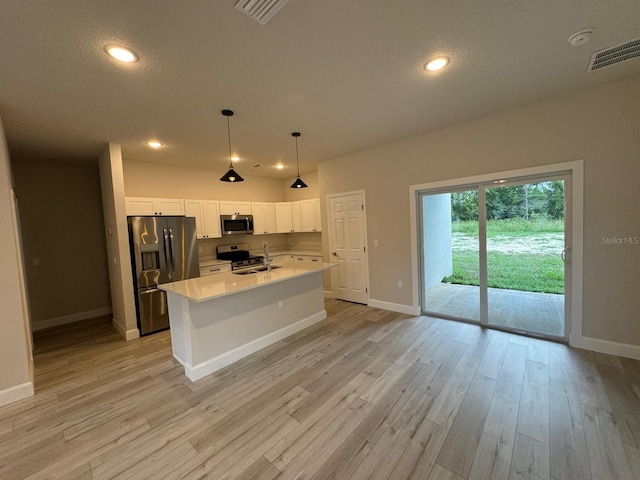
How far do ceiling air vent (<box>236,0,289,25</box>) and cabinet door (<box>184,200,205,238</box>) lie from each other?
3.93m

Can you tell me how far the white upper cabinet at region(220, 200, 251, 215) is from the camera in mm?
5391

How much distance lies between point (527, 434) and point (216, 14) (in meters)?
3.45

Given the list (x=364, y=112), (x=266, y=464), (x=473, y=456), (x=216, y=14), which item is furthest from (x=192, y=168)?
(x=473, y=456)

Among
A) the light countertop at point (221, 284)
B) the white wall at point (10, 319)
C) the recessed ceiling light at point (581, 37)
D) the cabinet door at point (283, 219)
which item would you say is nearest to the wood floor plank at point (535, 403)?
the light countertop at point (221, 284)

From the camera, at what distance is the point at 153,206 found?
4434 mm

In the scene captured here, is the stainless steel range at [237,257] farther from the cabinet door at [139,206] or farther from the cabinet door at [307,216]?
the cabinet door at [139,206]

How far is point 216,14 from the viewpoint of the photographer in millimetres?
1578

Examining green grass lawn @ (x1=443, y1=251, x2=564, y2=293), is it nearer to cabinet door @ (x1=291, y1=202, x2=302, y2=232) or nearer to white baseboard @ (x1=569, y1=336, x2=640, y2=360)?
white baseboard @ (x1=569, y1=336, x2=640, y2=360)

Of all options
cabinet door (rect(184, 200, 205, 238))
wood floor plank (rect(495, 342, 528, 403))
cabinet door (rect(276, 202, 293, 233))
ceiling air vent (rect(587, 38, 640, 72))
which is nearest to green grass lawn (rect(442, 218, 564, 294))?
wood floor plank (rect(495, 342, 528, 403))

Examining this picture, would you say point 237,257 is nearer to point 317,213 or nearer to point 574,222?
point 317,213

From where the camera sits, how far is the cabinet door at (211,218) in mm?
5098

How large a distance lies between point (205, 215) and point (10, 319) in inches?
117

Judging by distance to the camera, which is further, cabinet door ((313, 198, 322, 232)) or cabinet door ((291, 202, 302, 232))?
cabinet door ((291, 202, 302, 232))

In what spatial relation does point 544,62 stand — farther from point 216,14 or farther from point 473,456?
point 473,456
